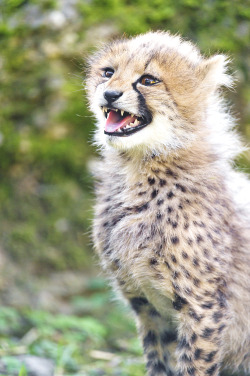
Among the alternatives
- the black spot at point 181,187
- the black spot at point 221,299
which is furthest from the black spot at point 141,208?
the black spot at point 221,299

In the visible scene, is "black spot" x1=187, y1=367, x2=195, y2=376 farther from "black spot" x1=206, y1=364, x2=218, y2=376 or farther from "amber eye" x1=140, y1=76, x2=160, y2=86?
"amber eye" x1=140, y1=76, x2=160, y2=86

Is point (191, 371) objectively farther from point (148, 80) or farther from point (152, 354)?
point (148, 80)

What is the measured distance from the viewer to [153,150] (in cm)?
401

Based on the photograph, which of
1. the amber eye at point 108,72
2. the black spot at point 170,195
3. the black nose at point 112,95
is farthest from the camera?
the amber eye at point 108,72

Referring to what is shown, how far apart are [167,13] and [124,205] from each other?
3.25 m

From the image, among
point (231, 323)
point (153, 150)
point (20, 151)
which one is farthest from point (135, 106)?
point (20, 151)

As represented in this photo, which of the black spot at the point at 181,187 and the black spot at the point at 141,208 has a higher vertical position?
the black spot at the point at 181,187

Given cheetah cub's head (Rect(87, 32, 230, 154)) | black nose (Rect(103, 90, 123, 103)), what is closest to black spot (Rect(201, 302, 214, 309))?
cheetah cub's head (Rect(87, 32, 230, 154))

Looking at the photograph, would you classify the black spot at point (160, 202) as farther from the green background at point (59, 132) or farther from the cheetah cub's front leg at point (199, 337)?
the green background at point (59, 132)

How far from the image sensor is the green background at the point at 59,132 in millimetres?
6410

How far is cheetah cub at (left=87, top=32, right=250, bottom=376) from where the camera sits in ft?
12.5

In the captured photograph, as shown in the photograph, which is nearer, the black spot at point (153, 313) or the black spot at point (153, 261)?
the black spot at point (153, 261)

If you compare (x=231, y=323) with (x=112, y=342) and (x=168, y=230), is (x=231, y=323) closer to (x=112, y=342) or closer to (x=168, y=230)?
(x=168, y=230)

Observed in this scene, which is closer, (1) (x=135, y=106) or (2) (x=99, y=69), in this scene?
(1) (x=135, y=106)
